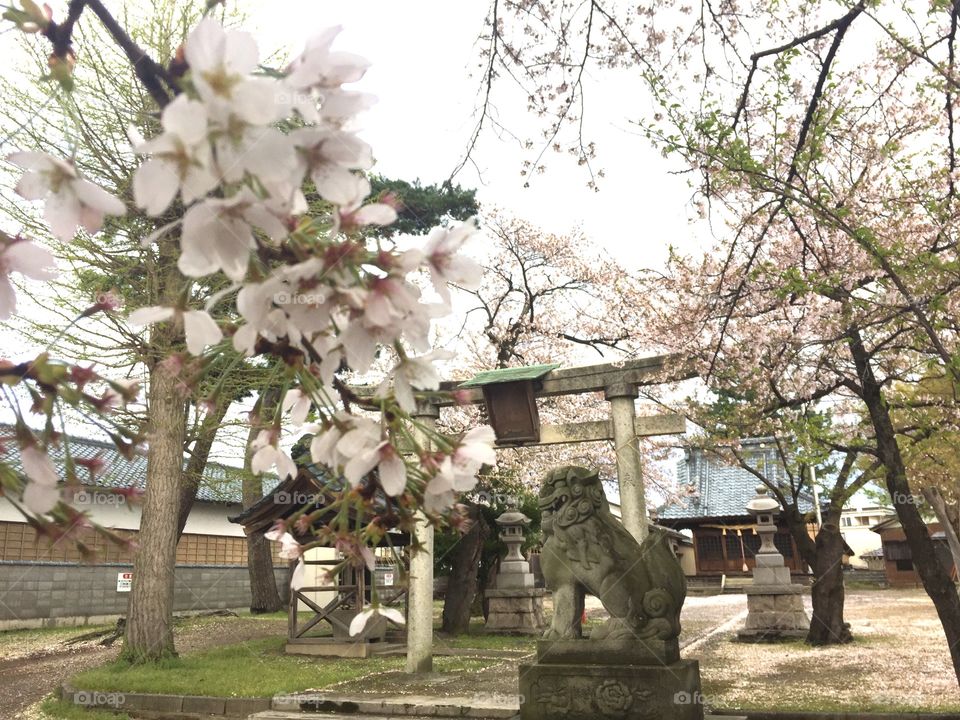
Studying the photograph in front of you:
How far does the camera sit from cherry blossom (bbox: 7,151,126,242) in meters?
0.79

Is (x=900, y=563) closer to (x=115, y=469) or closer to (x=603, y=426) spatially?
(x=603, y=426)

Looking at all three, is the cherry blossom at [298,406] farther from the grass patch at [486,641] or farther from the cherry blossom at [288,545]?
the grass patch at [486,641]

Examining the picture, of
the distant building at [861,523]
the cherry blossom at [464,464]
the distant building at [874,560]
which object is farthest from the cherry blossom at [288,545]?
the distant building at [861,523]

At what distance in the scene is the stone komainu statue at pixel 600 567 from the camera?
540 centimetres

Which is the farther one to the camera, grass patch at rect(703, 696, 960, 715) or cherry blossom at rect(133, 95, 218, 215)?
grass patch at rect(703, 696, 960, 715)

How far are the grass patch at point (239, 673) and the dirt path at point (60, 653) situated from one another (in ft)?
2.62

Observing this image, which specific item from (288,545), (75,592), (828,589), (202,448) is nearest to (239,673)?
(202,448)

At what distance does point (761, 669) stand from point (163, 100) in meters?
10.7

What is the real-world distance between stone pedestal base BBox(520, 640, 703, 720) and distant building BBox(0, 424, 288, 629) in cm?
831

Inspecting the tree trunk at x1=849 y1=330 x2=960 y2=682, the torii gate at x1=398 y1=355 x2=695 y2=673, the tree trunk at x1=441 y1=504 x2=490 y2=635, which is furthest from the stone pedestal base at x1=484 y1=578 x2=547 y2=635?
the tree trunk at x1=849 y1=330 x2=960 y2=682

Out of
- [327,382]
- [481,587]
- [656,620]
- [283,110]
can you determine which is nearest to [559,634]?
[656,620]

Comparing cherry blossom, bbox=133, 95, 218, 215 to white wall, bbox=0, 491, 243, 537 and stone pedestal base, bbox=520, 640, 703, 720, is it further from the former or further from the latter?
white wall, bbox=0, 491, 243, 537

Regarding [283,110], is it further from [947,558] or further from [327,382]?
[947,558]

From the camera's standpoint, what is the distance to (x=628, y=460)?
→ 9.03 m
